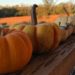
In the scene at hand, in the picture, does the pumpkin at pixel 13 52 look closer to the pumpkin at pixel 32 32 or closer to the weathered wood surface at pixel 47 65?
the weathered wood surface at pixel 47 65

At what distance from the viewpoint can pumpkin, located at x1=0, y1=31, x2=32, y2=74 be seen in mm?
594

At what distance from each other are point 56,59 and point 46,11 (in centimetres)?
255

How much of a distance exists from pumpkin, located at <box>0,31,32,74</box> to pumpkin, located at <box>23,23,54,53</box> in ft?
0.47

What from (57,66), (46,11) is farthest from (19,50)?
(46,11)

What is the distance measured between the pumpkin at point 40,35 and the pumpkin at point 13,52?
143 millimetres

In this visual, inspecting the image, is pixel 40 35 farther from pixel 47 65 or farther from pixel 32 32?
pixel 47 65

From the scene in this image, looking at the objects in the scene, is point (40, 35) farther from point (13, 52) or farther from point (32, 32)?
point (13, 52)

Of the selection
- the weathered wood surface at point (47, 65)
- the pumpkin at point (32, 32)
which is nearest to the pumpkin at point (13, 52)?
the weathered wood surface at point (47, 65)

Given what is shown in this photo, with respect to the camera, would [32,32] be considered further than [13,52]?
Yes

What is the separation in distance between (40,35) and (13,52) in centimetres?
21

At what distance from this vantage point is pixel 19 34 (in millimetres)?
659

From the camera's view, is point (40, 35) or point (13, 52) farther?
point (40, 35)

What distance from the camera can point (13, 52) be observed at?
23.8 inches

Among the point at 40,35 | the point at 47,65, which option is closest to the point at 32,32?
the point at 40,35
